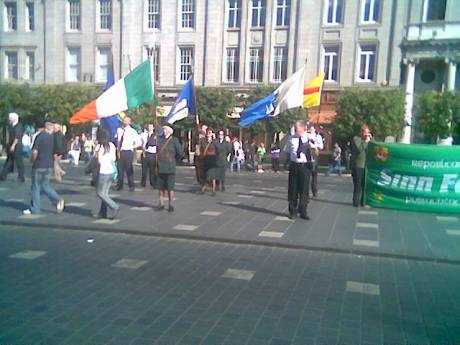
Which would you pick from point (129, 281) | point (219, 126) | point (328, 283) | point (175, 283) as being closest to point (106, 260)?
point (129, 281)

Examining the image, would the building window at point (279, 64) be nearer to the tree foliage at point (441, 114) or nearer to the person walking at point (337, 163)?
the person walking at point (337, 163)

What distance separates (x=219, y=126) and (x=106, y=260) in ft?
68.2

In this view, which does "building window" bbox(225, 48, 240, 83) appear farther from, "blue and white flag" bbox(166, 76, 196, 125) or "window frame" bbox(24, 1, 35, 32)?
"blue and white flag" bbox(166, 76, 196, 125)

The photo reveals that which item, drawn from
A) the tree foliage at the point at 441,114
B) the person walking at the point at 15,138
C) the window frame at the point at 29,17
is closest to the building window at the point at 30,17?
the window frame at the point at 29,17

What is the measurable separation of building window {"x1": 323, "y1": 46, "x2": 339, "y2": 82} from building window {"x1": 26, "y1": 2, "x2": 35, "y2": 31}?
22.9 meters

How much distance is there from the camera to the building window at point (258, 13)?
29.0 meters

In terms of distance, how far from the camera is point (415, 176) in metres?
9.17

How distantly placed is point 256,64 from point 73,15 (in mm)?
14923

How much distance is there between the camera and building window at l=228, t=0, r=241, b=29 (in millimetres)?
29391

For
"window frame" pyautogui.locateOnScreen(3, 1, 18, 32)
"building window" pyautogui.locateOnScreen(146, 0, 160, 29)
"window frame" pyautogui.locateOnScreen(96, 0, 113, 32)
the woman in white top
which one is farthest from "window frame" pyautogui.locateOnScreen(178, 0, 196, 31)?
the woman in white top

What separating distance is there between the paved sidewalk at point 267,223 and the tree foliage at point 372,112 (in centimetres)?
1326

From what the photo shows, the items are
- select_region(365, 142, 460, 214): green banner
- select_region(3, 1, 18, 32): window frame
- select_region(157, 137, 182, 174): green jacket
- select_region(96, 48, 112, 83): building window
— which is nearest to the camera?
select_region(157, 137, 182, 174): green jacket

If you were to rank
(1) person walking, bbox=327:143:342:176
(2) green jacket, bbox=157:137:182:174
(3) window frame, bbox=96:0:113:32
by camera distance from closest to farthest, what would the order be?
(2) green jacket, bbox=157:137:182:174 < (1) person walking, bbox=327:143:342:176 < (3) window frame, bbox=96:0:113:32

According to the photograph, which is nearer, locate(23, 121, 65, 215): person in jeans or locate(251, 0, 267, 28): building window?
locate(23, 121, 65, 215): person in jeans
